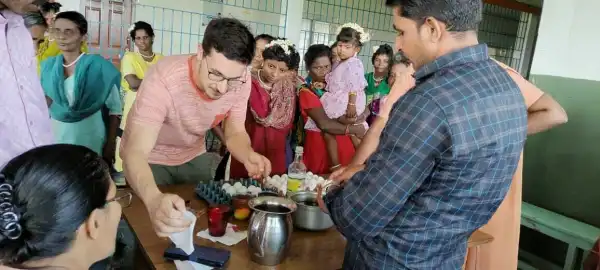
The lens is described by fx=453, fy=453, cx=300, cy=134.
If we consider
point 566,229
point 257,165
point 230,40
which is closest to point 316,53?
point 257,165

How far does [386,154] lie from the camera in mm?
1184

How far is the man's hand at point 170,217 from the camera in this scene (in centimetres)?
134

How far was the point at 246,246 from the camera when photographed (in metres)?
1.56

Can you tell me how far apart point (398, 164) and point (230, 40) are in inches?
34.9

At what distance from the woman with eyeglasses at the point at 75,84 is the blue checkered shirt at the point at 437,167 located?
228cm

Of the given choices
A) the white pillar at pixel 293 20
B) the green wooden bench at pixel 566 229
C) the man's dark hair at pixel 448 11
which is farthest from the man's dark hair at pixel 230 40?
the white pillar at pixel 293 20

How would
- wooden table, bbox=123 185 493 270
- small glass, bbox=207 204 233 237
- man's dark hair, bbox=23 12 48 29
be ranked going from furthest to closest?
1. man's dark hair, bbox=23 12 48 29
2. small glass, bbox=207 204 233 237
3. wooden table, bbox=123 185 493 270

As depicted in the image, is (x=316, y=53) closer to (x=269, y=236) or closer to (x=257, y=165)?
(x=257, y=165)

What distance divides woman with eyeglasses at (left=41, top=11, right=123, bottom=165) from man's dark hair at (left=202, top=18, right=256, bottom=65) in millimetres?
1579

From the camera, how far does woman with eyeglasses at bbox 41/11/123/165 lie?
3.01 meters

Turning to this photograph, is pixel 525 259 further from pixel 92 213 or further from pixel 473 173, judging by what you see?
pixel 92 213

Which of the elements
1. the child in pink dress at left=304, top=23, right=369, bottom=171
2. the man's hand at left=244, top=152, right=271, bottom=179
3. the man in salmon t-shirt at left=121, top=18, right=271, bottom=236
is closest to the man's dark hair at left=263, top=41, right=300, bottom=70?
the child in pink dress at left=304, top=23, right=369, bottom=171

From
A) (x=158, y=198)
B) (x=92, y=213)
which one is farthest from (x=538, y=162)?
(x=92, y=213)

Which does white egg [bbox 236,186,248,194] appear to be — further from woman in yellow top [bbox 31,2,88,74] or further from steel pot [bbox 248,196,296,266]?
woman in yellow top [bbox 31,2,88,74]
